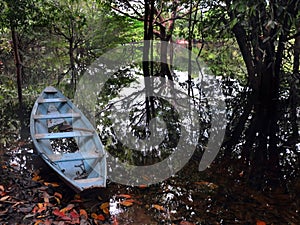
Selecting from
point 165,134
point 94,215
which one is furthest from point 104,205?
point 165,134

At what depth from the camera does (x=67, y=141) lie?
4641 millimetres

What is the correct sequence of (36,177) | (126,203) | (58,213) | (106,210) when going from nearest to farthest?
(58,213)
(106,210)
(126,203)
(36,177)

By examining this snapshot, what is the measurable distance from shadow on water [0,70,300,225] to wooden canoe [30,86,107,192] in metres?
0.22

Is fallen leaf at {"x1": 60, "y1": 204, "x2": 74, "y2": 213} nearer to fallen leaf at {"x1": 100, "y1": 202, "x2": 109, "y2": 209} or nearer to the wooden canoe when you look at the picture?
the wooden canoe

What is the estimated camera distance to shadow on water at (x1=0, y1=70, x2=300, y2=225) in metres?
2.96

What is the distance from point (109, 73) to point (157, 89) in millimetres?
3100

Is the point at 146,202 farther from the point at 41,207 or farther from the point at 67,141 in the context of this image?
the point at 67,141

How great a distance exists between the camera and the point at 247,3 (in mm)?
3141

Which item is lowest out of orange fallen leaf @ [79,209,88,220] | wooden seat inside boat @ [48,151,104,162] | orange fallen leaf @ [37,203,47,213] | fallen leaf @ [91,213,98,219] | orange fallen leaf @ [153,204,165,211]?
fallen leaf @ [91,213,98,219]

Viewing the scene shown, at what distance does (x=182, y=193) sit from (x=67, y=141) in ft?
6.77

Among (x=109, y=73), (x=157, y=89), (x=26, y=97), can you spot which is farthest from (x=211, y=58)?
Result: (x=26, y=97)

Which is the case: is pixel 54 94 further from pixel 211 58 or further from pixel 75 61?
pixel 211 58

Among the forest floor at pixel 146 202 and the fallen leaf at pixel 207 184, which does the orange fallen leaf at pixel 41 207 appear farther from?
the fallen leaf at pixel 207 184

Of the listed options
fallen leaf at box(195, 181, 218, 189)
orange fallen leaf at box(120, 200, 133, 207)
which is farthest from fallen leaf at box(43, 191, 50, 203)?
fallen leaf at box(195, 181, 218, 189)
